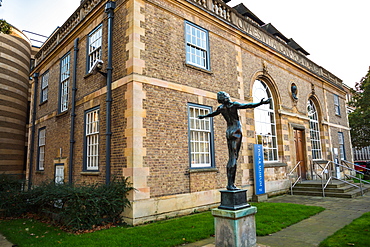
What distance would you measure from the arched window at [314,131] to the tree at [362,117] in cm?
870

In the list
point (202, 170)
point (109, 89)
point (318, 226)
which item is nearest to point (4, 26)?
point (109, 89)

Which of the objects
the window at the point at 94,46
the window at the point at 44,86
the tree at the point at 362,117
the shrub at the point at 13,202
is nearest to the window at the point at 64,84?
the window at the point at 94,46

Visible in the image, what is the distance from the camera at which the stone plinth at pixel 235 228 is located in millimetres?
4382

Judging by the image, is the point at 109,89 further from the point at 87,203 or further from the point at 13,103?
the point at 13,103

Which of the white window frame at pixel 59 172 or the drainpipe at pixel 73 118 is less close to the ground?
the drainpipe at pixel 73 118

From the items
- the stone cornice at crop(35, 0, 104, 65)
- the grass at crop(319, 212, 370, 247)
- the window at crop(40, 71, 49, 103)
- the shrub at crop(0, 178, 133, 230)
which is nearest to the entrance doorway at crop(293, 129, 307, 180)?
the grass at crop(319, 212, 370, 247)

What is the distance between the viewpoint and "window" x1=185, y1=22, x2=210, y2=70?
9820mm

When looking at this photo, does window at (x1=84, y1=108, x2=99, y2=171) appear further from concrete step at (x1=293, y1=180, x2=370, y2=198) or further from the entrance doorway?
the entrance doorway

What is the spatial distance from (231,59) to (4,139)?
16690 mm

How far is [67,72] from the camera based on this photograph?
12.4 m

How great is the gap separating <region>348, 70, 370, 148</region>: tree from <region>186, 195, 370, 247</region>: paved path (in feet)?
56.9

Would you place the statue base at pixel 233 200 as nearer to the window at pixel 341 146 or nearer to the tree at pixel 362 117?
the window at pixel 341 146

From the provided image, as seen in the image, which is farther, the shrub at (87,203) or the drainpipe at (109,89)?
the drainpipe at (109,89)

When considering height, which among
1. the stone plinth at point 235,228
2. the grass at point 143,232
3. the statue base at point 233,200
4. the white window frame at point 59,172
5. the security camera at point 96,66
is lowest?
the grass at point 143,232
